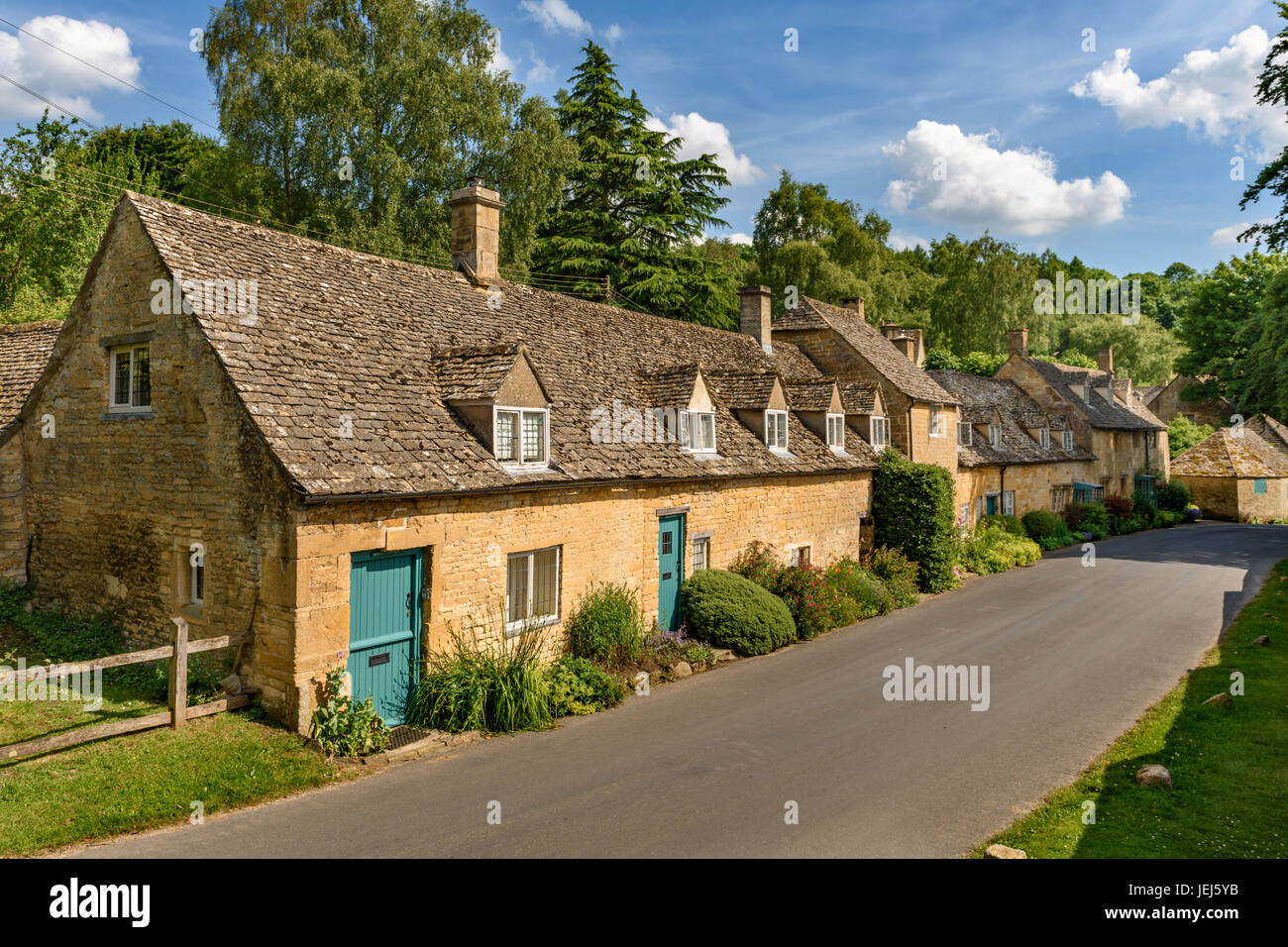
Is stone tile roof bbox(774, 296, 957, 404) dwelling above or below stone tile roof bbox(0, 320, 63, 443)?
above

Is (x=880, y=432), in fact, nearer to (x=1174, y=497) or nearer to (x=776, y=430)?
Answer: (x=776, y=430)

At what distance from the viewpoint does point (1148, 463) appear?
5050cm

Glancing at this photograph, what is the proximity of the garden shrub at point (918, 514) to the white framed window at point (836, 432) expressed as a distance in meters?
1.82

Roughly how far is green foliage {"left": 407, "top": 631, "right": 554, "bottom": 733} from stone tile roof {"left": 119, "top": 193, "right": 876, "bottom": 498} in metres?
2.82

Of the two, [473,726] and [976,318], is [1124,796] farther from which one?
[976,318]

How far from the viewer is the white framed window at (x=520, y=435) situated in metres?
13.6

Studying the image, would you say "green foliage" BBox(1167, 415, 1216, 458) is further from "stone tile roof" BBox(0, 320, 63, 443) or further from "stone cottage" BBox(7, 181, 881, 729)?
"stone tile roof" BBox(0, 320, 63, 443)

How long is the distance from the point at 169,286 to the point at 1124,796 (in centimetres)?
1539

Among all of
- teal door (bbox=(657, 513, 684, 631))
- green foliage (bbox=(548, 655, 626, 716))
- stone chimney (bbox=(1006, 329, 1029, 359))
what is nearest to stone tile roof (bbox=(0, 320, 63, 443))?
green foliage (bbox=(548, 655, 626, 716))

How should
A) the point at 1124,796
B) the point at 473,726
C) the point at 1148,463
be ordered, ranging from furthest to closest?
the point at 1148,463 < the point at 473,726 < the point at 1124,796

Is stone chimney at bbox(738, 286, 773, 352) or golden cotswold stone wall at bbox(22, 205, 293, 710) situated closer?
golden cotswold stone wall at bbox(22, 205, 293, 710)

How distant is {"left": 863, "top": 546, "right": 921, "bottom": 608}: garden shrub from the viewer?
22.5 meters

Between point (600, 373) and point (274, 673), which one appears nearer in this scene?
point (274, 673)

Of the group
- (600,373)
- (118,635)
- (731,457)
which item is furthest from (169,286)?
(731,457)
